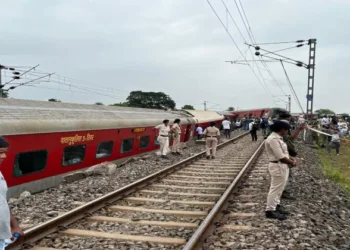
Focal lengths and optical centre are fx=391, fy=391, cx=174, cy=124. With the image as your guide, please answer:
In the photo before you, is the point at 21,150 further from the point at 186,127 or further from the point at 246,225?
the point at 186,127

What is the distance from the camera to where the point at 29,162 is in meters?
9.43

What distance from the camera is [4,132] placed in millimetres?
8375

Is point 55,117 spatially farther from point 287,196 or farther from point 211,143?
point 211,143

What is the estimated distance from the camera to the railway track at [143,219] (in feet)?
17.5

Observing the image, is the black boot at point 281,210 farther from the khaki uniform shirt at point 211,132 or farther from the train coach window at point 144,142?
the train coach window at point 144,142

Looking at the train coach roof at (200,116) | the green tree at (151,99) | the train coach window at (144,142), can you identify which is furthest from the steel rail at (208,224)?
the green tree at (151,99)

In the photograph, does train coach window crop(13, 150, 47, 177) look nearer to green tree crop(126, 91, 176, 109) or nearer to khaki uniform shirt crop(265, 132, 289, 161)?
khaki uniform shirt crop(265, 132, 289, 161)

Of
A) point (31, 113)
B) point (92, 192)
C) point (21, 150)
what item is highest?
point (31, 113)

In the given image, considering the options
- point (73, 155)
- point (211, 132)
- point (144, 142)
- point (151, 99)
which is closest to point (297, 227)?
point (73, 155)

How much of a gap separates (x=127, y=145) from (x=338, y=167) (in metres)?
9.10

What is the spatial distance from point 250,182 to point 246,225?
4012 mm

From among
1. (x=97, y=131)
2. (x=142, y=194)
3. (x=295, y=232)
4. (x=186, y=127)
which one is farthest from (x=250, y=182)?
(x=186, y=127)

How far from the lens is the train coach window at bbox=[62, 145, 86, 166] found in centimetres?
1097

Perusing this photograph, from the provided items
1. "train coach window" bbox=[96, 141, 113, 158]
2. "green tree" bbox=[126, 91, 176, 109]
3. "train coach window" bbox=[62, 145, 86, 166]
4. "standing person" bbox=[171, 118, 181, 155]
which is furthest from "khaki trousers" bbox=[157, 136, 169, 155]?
"green tree" bbox=[126, 91, 176, 109]
